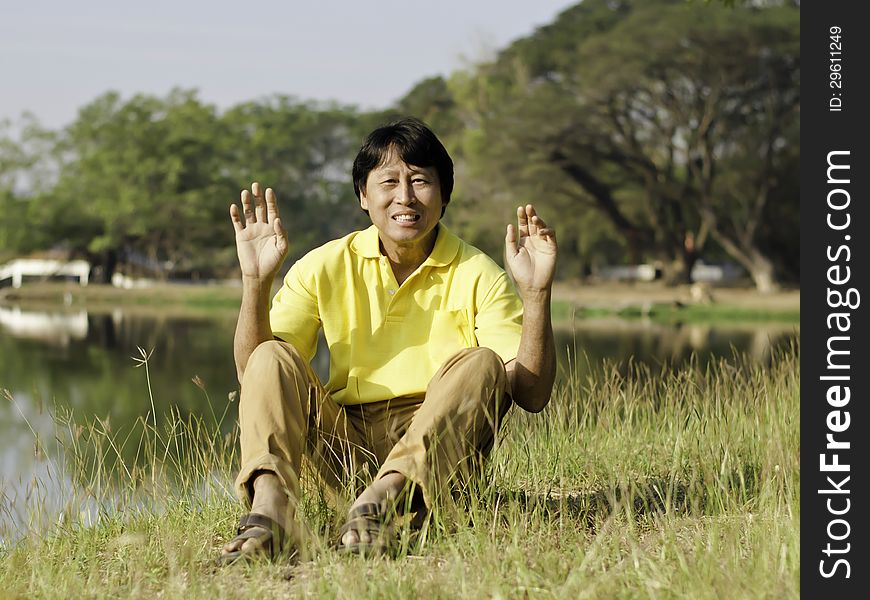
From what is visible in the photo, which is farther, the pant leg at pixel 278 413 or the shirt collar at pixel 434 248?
the shirt collar at pixel 434 248

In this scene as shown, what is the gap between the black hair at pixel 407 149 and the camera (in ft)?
9.40

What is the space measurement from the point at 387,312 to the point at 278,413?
48cm

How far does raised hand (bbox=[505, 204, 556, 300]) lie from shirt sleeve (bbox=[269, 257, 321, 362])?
0.55 m

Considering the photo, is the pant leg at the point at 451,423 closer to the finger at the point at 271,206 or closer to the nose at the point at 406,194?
the nose at the point at 406,194

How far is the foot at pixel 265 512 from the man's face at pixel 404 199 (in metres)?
0.75

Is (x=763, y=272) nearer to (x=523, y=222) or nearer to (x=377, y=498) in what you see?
(x=523, y=222)

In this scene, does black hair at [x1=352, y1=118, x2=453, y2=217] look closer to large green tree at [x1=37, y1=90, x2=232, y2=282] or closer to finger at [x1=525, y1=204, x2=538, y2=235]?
finger at [x1=525, y1=204, x2=538, y2=235]

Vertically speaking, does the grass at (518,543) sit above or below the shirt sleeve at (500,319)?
below

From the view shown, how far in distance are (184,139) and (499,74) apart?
12.1 metres

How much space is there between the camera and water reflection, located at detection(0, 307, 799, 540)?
271 inches

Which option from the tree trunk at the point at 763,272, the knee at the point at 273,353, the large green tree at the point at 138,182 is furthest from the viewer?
the large green tree at the point at 138,182

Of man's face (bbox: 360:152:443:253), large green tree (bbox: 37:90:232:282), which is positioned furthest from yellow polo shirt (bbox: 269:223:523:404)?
large green tree (bbox: 37:90:232:282)

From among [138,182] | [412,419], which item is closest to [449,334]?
[412,419]

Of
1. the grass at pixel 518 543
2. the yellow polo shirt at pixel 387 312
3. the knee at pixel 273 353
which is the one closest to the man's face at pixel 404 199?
the yellow polo shirt at pixel 387 312
